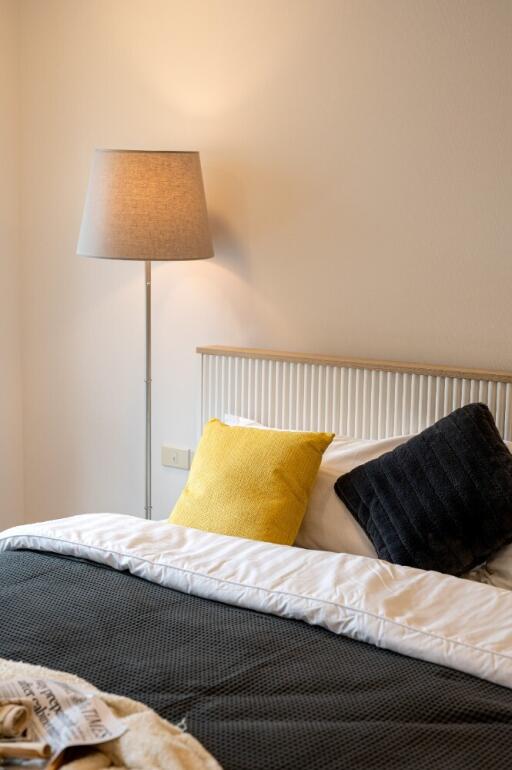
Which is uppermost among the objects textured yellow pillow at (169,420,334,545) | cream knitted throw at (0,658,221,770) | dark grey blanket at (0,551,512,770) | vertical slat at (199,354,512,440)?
vertical slat at (199,354,512,440)

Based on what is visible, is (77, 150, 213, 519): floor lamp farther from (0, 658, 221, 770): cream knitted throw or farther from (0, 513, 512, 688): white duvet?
(0, 658, 221, 770): cream knitted throw

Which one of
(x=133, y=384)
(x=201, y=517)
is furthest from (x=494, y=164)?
(x=133, y=384)

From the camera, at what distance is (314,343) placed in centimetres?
321

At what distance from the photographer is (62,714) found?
154 centimetres

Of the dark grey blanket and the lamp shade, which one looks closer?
the dark grey blanket

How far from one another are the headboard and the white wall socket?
0.84 ft

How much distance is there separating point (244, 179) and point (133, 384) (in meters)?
0.88

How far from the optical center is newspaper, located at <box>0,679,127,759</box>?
147 cm

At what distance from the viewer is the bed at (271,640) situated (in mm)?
1617

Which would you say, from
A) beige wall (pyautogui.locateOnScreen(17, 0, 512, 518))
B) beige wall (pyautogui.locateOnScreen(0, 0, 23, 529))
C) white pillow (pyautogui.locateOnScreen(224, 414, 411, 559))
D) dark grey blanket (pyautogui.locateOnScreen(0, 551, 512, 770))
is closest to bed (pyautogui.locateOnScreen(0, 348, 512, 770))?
dark grey blanket (pyautogui.locateOnScreen(0, 551, 512, 770))

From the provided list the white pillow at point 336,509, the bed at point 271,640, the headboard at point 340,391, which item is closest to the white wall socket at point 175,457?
the headboard at point 340,391

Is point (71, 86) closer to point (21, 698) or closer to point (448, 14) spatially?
point (448, 14)

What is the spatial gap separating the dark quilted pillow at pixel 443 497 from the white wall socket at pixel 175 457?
104cm

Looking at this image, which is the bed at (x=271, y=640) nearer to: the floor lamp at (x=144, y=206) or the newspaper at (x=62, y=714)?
the newspaper at (x=62, y=714)
